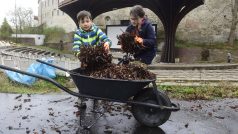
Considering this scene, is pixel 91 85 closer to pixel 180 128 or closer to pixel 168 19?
pixel 180 128

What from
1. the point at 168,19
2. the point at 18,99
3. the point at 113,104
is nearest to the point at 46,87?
the point at 18,99

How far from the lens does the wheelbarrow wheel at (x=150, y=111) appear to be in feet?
16.5

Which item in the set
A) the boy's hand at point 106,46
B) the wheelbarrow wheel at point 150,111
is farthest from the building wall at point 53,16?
the wheelbarrow wheel at point 150,111

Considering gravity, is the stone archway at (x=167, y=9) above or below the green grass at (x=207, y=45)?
above

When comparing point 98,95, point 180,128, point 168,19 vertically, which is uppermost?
point 168,19

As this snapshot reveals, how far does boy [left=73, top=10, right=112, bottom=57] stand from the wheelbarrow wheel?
3.32 ft

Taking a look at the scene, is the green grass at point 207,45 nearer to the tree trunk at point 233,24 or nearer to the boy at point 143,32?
the tree trunk at point 233,24

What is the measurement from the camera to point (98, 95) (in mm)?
4770

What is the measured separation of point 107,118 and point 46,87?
3.93 m

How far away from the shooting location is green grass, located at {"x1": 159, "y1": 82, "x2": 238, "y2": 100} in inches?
317

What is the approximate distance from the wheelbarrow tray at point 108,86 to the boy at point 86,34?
87 centimetres

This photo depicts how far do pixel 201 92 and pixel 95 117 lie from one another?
3.64 meters

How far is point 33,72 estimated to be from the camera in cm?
969

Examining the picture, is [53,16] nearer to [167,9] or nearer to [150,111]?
[167,9]
